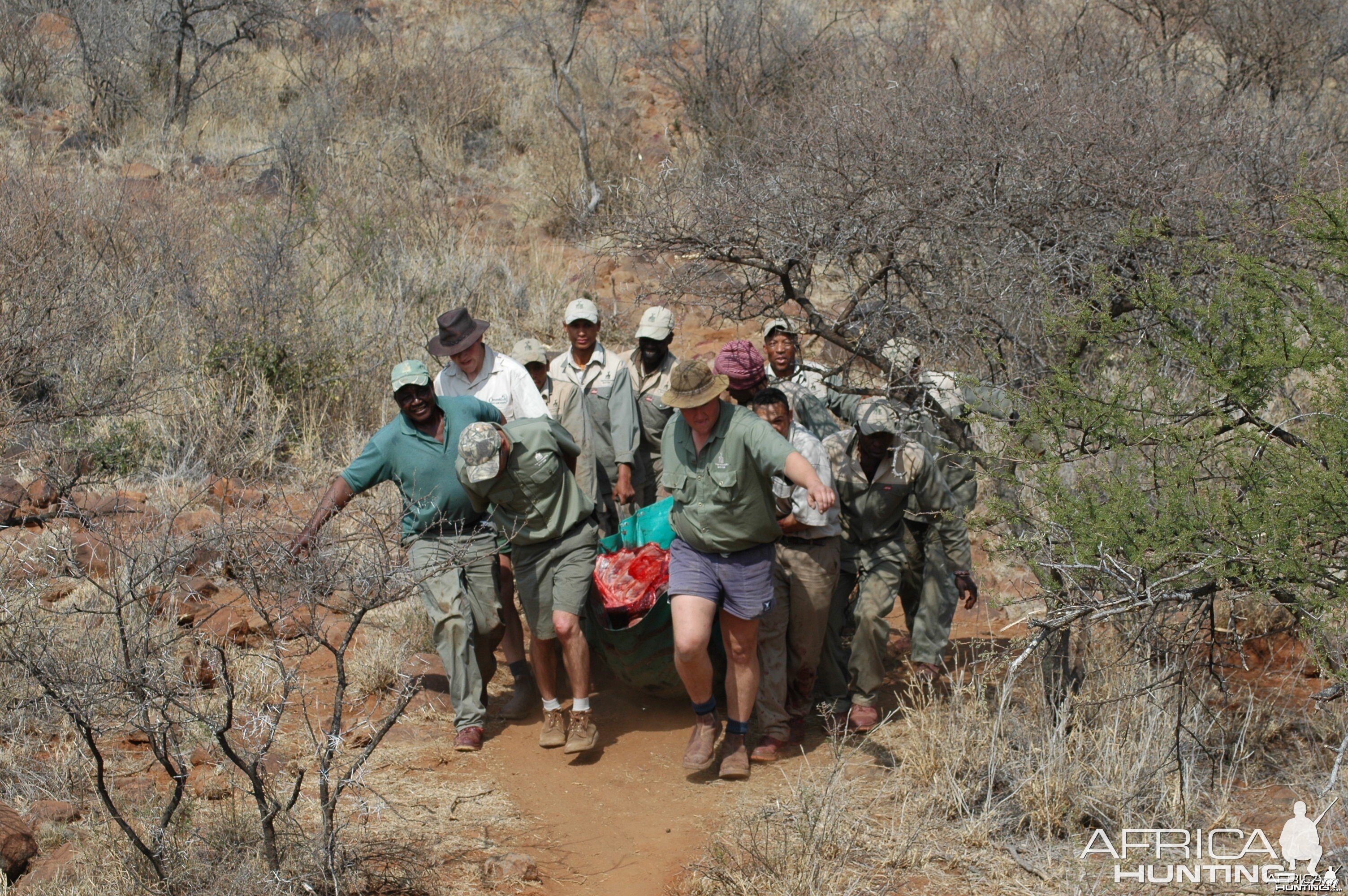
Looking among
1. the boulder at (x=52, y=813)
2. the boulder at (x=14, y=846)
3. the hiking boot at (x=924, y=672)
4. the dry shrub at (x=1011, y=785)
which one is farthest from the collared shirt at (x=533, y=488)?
the boulder at (x=14, y=846)

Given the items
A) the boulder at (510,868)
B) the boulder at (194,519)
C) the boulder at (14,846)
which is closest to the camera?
the boulder at (14,846)

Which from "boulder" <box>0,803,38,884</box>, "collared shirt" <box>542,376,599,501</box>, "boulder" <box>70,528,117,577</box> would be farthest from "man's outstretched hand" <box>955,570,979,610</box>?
"boulder" <box>70,528,117,577</box>

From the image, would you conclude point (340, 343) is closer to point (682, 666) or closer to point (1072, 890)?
point (682, 666)

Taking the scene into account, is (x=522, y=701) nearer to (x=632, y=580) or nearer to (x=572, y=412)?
(x=632, y=580)

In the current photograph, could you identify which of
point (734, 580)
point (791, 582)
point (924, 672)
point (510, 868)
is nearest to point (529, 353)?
point (791, 582)

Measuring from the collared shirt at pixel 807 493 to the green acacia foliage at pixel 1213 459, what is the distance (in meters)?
0.89

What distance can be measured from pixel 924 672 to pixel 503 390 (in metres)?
2.44

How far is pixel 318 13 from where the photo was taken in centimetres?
1745

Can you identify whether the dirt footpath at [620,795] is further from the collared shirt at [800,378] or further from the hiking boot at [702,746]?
the collared shirt at [800,378]

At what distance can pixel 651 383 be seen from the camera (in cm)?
637

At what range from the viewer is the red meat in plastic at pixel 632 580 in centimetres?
542

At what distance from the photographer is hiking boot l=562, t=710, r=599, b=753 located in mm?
5273

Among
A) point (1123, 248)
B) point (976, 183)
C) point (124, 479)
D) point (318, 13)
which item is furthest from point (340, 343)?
point (318, 13)

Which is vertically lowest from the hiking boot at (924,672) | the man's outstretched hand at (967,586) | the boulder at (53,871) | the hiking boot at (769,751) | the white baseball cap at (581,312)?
the boulder at (53,871)
